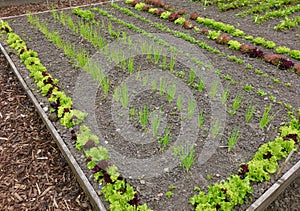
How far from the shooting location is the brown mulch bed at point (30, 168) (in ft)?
8.92

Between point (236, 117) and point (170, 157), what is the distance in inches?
45.6

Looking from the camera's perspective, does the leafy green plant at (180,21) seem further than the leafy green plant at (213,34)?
Yes

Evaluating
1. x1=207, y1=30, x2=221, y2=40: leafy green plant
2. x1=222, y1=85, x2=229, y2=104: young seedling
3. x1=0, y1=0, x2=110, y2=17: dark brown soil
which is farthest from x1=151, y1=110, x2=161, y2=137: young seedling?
x1=0, y1=0, x2=110, y2=17: dark brown soil

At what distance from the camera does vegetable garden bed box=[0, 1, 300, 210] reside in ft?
8.58

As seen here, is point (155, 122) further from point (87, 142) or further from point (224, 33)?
point (224, 33)

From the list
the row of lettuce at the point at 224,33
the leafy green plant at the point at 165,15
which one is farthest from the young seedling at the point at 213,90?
the leafy green plant at the point at 165,15

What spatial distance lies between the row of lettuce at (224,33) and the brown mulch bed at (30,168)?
12.1ft

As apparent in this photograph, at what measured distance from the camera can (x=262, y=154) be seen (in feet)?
9.37

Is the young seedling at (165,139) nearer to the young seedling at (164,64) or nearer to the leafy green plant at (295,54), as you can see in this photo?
the young seedling at (164,64)

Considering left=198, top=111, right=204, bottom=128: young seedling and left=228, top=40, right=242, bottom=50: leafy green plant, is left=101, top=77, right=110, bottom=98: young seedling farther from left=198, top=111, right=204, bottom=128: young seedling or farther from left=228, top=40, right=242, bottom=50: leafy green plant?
left=228, top=40, right=242, bottom=50: leafy green plant

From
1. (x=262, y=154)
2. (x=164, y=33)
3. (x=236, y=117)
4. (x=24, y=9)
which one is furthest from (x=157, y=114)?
(x=24, y=9)

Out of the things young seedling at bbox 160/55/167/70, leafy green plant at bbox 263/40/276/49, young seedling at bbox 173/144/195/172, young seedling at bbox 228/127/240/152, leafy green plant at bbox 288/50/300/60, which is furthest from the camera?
leafy green plant at bbox 263/40/276/49

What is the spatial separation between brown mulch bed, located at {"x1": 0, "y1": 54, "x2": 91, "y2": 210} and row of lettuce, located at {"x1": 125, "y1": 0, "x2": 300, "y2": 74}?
145 inches

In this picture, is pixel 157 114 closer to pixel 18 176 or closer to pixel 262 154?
pixel 262 154
